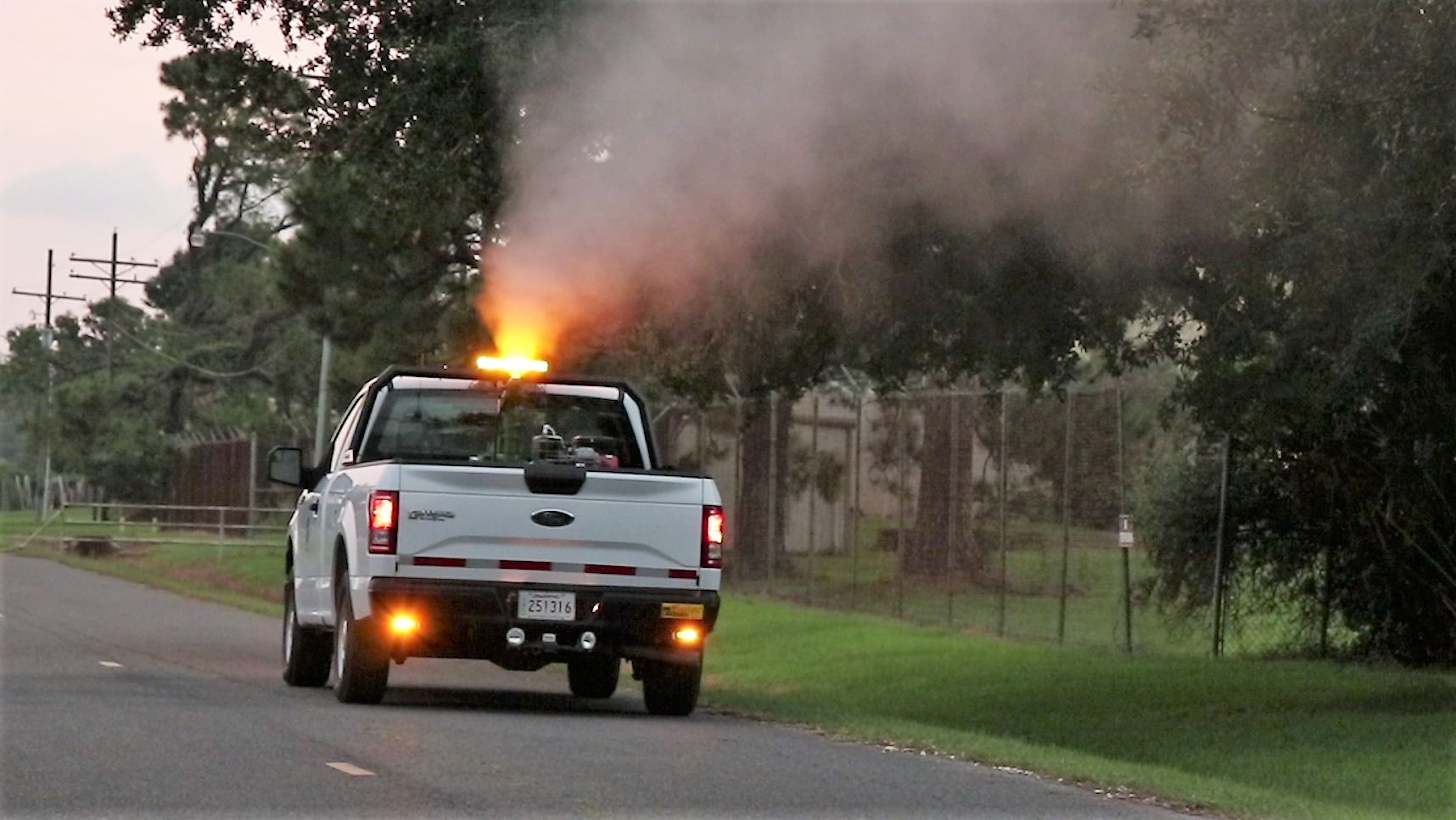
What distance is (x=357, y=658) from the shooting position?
13805mm

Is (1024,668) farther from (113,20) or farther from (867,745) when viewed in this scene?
(113,20)

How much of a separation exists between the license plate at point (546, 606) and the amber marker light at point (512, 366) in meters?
2.06

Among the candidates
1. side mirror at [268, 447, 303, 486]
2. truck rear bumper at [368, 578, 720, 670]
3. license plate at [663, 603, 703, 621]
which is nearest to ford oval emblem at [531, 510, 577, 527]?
truck rear bumper at [368, 578, 720, 670]

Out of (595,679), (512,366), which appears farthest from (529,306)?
(595,679)

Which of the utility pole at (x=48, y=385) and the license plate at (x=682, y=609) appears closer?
the license plate at (x=682, y=609)

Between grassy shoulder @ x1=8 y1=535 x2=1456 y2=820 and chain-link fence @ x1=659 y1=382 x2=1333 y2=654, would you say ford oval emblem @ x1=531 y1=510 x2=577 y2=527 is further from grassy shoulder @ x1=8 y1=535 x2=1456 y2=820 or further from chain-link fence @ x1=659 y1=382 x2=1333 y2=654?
chain-link fence @ x1=659 y1=382 x2=1333 y2=654

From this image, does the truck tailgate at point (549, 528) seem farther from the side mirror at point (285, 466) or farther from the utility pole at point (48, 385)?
the utility pole at point (48, 385)

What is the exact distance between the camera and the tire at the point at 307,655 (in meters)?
15.7

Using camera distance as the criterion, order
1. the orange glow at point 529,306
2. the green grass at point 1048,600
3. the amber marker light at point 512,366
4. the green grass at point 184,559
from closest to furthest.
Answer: the amber marker light at point 512,366 < the orange glow at point 529,306 < the green grass at point 1048,600 < the green grass at point 184,559

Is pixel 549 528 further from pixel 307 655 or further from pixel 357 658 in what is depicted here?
pixel 307 655

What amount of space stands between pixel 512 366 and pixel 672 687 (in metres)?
2.34

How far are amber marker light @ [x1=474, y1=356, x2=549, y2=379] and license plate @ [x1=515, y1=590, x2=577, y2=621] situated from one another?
6.75 feet

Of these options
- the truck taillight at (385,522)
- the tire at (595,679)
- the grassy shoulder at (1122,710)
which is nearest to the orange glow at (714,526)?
the grassy shoulder at (1122,710)

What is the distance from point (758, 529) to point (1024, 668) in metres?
9.78
